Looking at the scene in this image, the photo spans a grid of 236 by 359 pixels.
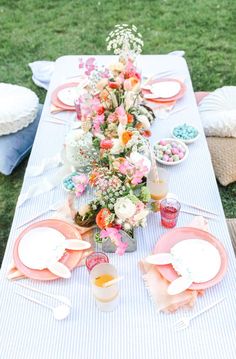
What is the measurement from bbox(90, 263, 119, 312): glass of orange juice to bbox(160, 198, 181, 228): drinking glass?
0.45 metres

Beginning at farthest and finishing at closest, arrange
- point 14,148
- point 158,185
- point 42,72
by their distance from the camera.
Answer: point 42,72
point 14,148
point 158,185

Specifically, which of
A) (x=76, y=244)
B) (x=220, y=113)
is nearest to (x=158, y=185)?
(x=76, y=244)

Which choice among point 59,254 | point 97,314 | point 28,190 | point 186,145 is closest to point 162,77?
point 186,145

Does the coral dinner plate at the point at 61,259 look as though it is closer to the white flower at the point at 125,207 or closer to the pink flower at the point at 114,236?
the pink flower at the point at 114,236

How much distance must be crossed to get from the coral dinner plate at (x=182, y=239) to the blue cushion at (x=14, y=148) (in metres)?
1.91

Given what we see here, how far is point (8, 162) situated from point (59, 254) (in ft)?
5.75

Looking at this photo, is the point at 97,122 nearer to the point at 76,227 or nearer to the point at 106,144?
the point at 106,144

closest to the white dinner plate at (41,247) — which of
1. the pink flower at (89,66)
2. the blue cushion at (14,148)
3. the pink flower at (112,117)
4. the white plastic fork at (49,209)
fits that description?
the white plastic fork at (49,209)

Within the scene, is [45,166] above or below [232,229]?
above

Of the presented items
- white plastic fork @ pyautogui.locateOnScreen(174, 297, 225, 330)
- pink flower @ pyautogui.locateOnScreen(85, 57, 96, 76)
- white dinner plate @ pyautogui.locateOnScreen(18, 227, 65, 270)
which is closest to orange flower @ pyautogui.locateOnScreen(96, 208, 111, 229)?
white dinner plate @ pyautogui.locateOnScreen(18, 227, 65, 270)

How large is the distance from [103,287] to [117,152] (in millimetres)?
591

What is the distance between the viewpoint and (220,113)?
3465 mm

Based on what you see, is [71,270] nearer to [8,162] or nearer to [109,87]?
[109,87]

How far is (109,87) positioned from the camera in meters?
2.23
